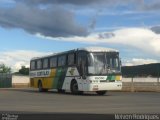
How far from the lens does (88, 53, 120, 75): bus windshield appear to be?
109ft

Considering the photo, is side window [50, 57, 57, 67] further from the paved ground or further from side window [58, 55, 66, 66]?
the paved ground

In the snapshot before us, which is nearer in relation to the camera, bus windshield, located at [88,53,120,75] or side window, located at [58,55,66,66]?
bus windshield, located at [88,53,120,75]

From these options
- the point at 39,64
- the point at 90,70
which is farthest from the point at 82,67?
the point at 39,64

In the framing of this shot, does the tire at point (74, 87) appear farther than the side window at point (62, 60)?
No

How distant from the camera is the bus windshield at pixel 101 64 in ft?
109

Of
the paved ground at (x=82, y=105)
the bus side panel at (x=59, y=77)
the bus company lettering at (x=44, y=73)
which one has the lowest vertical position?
the paved ground at (x=82, y=105)

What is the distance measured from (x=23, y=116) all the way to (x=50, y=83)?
2890cm

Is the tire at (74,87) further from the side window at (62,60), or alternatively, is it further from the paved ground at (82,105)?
the paved ground at (82,105)

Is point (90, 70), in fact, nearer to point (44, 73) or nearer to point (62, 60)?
point (62, 60)

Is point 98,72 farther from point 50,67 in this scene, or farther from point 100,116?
point 100,116

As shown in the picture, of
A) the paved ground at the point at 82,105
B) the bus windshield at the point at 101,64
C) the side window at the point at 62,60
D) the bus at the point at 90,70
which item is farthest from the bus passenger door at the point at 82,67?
the paved ground at the point at 82,105

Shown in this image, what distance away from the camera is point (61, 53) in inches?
1480

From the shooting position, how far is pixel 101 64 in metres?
33.2

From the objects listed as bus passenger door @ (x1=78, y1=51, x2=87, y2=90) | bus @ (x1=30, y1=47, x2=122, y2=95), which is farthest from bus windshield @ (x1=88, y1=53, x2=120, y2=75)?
bus passenger door @ (x1=78, y1=51, x2=87, y2=90)
